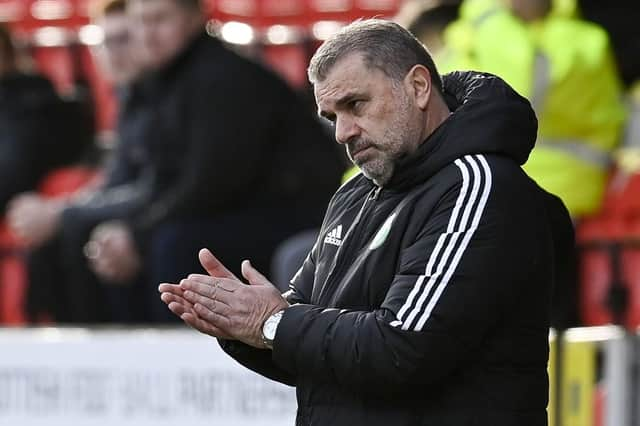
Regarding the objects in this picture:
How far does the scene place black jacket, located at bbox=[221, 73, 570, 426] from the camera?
293 centimetres

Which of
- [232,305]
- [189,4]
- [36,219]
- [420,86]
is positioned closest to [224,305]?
[232,305]

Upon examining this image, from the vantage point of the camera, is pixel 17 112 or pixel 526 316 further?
pixel 17 112

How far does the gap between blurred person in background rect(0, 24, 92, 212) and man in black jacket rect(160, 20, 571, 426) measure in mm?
5061

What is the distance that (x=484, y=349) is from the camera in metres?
2.99

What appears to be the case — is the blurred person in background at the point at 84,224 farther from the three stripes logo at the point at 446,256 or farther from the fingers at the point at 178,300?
the three stripes logo at the point at 446,256

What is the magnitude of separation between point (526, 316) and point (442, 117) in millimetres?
437

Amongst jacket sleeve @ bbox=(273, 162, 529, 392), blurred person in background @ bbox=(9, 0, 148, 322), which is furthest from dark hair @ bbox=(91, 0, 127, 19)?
jacket sleeve @ bbox=(273, 162, 529, 392)

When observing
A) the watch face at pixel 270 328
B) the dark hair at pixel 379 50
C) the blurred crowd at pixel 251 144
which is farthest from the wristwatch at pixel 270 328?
the blurred crowd at pixel 251 144

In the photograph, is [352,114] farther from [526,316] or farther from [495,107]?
[526,316]

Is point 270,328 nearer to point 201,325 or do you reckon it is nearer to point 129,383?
point 201,325

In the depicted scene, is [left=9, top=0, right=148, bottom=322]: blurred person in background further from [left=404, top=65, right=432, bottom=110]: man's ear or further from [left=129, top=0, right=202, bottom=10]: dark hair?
[left=404, top=65, right=432, bottom=110]: man's ear

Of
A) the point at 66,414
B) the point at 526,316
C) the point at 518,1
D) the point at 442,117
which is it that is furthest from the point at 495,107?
the point at 66,414

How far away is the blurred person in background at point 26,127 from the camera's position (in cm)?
804

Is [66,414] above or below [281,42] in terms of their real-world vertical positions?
below
